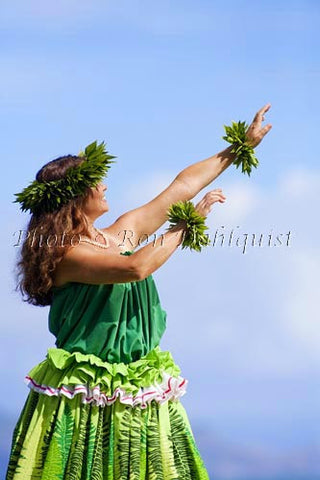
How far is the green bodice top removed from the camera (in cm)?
432

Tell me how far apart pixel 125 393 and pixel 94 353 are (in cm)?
20

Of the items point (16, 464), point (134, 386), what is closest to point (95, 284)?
point (134, 386)

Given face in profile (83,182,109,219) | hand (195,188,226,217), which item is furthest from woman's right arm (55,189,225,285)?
face in profile (83,182,109,219)

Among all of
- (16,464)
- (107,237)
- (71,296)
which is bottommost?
(16,464)

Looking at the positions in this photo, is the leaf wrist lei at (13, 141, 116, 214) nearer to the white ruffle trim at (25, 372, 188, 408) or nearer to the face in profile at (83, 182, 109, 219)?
the face in profile at (83, 182, 109, 219)

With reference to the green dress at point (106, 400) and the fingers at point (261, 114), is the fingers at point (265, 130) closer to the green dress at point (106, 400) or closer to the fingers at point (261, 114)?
the fingers at point (261, 114)

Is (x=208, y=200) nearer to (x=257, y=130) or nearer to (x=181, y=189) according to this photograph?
(x=181, y=189)

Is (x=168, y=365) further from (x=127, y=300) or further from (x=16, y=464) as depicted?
(x=16, y=464)

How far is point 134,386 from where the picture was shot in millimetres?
4293

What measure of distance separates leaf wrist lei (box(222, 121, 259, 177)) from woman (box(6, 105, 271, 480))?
37 centimetres

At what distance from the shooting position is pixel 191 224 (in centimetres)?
437

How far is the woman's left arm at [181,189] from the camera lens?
476 cm

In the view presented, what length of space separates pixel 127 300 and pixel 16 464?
79 centimetres

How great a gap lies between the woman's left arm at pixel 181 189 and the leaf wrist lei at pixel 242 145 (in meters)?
0.03
